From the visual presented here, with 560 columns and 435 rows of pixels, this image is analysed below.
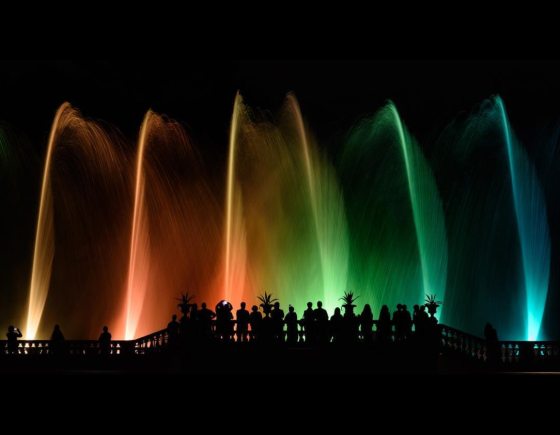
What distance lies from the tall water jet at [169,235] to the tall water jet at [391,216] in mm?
8228

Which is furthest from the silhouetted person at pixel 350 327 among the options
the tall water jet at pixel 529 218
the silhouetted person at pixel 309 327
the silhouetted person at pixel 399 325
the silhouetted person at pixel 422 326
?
the tall water jet at pixel 529 218

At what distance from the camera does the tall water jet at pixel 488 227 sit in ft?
148

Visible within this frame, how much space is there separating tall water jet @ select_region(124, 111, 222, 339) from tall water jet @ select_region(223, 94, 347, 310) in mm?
2566

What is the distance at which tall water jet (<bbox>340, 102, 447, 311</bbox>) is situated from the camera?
4494 centimetres

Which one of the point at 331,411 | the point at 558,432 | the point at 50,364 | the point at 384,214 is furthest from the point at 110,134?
the point at 558,432

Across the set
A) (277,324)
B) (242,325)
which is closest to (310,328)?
(277,324)

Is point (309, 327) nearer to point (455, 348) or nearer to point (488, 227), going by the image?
point (455, 348)

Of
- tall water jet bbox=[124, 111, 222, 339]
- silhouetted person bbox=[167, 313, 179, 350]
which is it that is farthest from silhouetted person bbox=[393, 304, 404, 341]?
tall water jet bbox=[124, 111, 222, 339]

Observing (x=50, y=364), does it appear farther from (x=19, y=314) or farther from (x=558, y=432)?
(x=19, y=314)

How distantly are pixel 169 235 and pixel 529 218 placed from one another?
20013 mm

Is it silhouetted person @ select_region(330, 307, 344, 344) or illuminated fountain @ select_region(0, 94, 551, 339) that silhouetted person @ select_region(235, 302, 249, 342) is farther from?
illuminated fountain @ select_region(0, 94, 551, 339)

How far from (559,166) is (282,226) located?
16.5 m

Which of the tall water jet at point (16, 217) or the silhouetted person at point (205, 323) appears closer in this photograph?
the silhouetted person at point (205, 323)

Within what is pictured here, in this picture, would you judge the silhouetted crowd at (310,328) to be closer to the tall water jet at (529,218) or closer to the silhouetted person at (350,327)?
the silhouetted person at (350,327)
